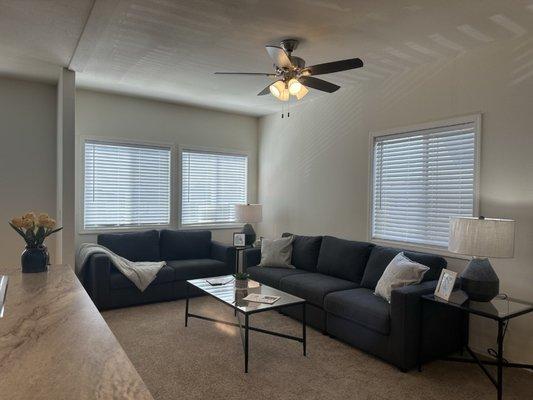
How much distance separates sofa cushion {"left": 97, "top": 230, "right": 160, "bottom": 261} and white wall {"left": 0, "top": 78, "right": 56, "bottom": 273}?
0.80 metres

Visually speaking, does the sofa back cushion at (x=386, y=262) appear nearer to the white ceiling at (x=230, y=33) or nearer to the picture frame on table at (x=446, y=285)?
the picture frame on table at (x=446, y=285)

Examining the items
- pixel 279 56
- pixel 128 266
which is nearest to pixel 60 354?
pixel 279 56

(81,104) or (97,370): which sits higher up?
(81,104)

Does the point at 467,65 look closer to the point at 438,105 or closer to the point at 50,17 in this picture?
the point at 438,105

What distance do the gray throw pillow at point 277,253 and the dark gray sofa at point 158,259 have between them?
57 centimetres

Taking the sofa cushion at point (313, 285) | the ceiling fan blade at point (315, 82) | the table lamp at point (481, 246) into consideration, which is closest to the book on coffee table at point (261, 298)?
the sofa cushion at point (313, 285)

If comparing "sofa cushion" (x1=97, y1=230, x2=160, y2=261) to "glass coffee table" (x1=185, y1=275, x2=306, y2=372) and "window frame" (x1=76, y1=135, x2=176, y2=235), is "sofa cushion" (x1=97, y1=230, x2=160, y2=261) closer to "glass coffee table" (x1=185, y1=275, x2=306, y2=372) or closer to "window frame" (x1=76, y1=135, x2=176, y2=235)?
"window frame" (x1=76, y1=135, x2=176, y2=235)

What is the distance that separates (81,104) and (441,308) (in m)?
4.81

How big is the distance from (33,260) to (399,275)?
285cm

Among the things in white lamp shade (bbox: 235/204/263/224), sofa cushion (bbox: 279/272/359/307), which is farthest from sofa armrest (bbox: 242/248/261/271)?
sofa cushion (bbox: 279/272/359/307)

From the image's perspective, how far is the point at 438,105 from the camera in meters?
3.71

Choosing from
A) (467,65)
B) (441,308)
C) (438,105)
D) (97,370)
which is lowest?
(441,308)

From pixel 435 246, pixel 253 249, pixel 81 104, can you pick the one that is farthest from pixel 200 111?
pixel 435 246

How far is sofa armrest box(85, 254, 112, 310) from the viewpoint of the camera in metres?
4.25
